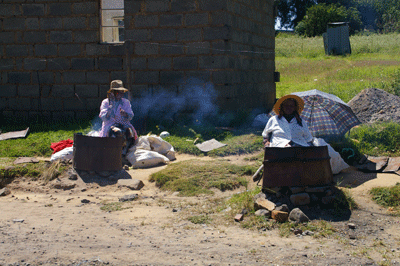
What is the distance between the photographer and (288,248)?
4086mm

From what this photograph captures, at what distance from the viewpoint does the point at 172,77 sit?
9641mm

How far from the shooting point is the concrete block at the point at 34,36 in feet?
33.6

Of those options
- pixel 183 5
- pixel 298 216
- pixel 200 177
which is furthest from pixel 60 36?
pixel 298 216

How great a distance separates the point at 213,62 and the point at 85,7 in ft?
10.7

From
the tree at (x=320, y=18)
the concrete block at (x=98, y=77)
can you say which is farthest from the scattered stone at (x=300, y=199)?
the tree at (x=320, y=18)

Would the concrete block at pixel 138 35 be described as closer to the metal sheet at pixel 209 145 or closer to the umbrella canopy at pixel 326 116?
the metal sheet at pixel 209 145


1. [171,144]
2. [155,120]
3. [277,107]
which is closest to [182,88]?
[155,120]

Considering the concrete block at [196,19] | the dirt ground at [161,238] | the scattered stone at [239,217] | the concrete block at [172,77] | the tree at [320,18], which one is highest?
the tree at [320,18]

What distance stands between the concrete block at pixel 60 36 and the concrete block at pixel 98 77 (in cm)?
95

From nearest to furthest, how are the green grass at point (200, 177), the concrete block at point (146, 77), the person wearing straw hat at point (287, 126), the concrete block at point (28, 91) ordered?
the person wearing straw hat at point (287, 126)
the green grass at point (200, 177)
the concrete block at point (146, 77)
the concrete block at point (28, 91)

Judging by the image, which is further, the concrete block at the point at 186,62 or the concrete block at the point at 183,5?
the concrete block at the point at 186,62

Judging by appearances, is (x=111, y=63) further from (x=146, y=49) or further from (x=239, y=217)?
(x=239, y=217)

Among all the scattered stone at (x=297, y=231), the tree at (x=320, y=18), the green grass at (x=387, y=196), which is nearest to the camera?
the scattered stone at (x=297, y=231)

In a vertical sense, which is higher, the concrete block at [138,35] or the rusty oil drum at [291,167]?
the concrete block at [138,35]
